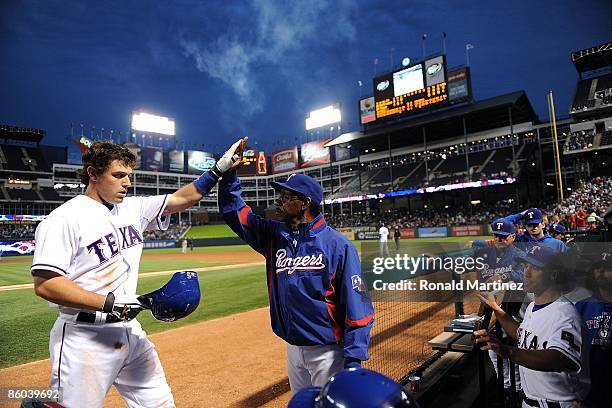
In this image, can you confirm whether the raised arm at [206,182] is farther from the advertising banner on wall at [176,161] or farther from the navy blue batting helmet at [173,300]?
the advertising banner on wall at [176,161]

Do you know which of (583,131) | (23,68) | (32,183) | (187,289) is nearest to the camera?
(187,289)

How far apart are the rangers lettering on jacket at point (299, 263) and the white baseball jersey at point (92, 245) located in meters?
1.09

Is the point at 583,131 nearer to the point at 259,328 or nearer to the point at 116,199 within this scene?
the point at 259,328

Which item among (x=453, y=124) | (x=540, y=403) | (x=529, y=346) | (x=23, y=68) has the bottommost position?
(x=540, y=403)

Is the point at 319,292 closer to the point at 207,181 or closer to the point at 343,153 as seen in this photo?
the point at 207,181

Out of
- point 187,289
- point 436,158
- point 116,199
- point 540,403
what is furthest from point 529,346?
point 436,158

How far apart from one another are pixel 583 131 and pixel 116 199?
4701 cm

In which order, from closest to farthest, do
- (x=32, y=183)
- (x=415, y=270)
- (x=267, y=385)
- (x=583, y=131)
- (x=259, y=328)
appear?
(x=415, y=270) < (x=267, y=385) < (x=259, y=328) < (x=583, y=131) < (x=32, y=183)

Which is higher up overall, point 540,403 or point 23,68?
point 23,68

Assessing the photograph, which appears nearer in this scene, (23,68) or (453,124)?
(453,124)

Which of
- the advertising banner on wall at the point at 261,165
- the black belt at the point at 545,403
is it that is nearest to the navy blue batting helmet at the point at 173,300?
the black belt at the point at 545,403

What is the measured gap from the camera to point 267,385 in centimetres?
461

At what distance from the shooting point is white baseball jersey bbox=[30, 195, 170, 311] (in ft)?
7.06

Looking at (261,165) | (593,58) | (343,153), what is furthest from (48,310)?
(261,165)
